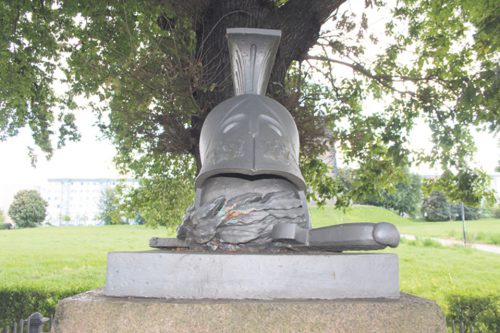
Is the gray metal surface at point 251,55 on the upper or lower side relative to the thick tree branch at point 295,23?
lower

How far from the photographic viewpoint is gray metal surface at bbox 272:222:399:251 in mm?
1861

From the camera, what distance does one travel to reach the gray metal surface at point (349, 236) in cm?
186

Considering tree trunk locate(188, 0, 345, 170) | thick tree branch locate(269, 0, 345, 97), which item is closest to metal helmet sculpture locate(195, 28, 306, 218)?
tree trunk locate(188, 0, 345, 170)

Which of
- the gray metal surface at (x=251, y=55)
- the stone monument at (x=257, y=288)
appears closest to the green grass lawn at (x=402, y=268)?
the gray metal surface at (x=251, y=55)

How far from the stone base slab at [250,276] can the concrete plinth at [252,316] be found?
7 cm

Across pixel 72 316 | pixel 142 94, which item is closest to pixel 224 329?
pixel 72 316

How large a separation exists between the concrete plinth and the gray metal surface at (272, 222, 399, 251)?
26 cm

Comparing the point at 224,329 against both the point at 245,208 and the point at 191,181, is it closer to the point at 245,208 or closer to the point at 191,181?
the point at 245,208

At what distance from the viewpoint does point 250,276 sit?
197 cm

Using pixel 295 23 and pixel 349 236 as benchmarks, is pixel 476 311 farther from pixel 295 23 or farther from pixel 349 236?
pixel 349 236

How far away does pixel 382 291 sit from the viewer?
2.05 meters

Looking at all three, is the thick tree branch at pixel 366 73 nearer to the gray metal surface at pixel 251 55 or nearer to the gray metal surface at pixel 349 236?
the gray metal surface at pixel 251 55

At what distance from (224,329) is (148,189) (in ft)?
24.3

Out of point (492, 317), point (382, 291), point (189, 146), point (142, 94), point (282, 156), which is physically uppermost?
point (142, 94)
